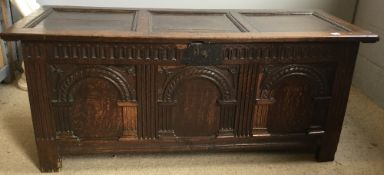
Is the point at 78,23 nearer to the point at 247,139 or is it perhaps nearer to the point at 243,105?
the point at 243,105

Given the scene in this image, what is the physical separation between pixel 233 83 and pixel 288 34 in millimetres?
313

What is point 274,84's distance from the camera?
5.54 feet

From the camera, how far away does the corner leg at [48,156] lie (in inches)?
66.4

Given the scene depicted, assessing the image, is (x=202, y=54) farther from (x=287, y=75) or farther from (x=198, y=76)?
(x=287, y=75)

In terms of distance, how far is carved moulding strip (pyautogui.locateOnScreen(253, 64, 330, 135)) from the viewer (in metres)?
1.67

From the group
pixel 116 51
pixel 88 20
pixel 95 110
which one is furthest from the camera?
pixel 88 20

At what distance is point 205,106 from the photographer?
1.71 meters

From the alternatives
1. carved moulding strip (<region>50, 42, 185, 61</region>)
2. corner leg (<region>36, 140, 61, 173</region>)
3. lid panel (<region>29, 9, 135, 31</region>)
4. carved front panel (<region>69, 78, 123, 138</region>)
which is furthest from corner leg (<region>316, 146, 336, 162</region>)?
corner leg (<region>36, 140, 61, 173</region>)

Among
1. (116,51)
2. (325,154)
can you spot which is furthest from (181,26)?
(325,154)

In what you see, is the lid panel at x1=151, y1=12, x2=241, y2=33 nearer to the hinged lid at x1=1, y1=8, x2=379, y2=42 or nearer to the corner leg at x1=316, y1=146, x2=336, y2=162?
the hinged lid at x1=1, y1=8, x2=379, y2=42

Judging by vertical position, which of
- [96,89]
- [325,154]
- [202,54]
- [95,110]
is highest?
[202,54]

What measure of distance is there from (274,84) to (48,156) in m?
1.07

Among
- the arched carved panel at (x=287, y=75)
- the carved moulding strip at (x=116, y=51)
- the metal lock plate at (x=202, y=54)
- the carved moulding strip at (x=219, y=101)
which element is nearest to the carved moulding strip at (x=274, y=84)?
the arched carved panel at (x=287, y=75)

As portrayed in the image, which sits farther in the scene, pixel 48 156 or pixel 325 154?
pixel 325 154
